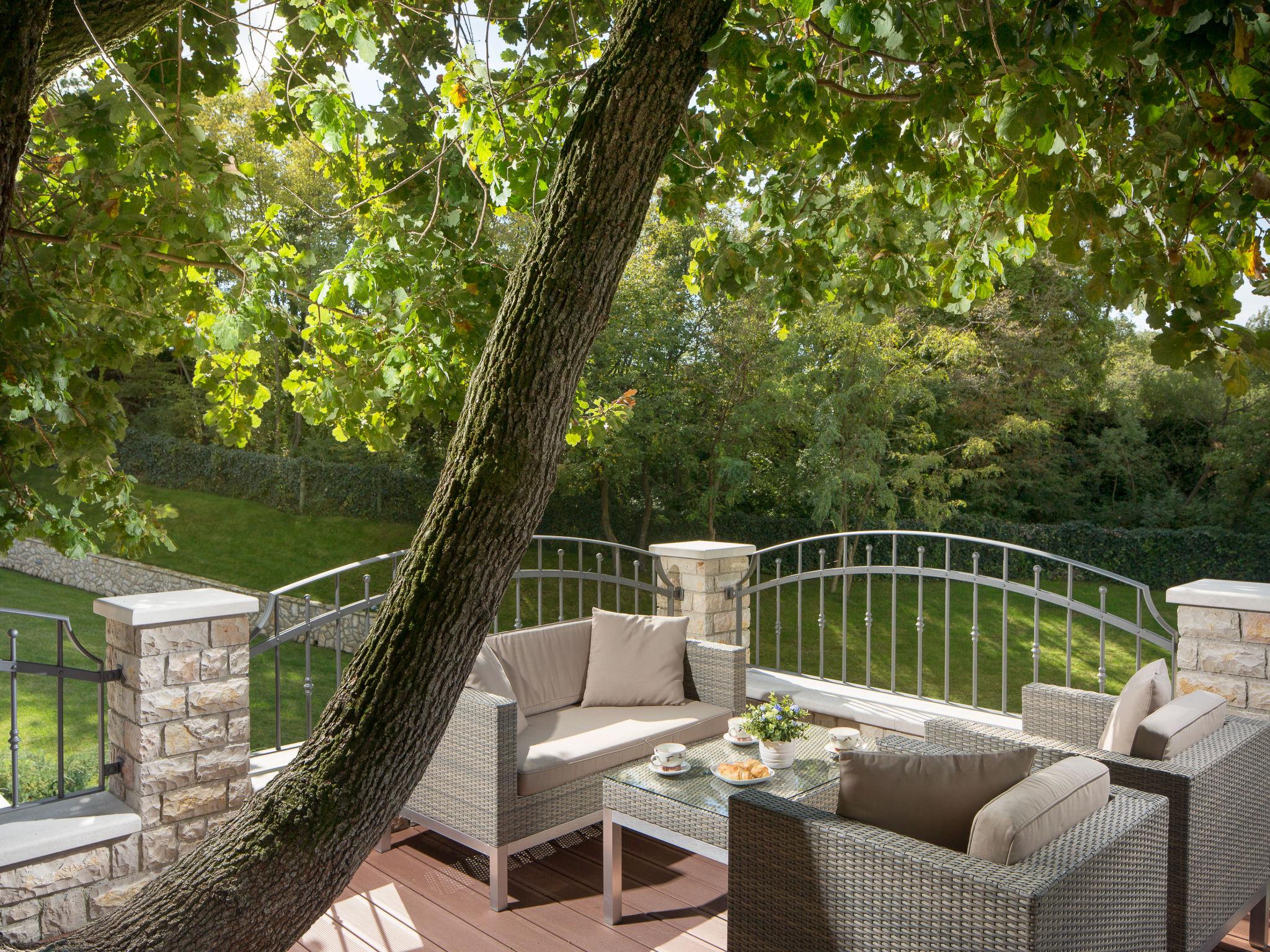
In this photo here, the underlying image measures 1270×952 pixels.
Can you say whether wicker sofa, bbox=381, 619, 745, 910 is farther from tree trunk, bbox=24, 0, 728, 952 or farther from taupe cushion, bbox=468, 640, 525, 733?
tree trunk, bbox=24, 0, 728, 952

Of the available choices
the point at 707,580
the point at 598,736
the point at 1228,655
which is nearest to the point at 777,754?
the point at 598,736

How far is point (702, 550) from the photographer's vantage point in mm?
4902

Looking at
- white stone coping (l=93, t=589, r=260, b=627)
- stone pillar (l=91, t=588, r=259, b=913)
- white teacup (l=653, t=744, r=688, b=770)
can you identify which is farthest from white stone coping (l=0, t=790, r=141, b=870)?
white teacup (l=653, t=744, r=688, b=770)

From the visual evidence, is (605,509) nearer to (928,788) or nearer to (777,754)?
(777,754)

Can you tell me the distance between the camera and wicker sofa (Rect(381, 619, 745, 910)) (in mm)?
3273

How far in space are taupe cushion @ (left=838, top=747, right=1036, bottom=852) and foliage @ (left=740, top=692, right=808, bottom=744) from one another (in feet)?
3.53

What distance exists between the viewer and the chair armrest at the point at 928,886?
1.92 meters

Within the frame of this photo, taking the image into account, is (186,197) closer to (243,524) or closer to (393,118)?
(393,118)

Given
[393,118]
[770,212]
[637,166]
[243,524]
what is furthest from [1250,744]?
[243,524]

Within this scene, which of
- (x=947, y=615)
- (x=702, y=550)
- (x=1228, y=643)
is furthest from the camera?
(x=702, y=550)

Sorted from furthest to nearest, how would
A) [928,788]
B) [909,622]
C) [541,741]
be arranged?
1. [909,622]
2. [541,741]
3. [928,788]

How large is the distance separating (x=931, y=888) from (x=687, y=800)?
3.75ft

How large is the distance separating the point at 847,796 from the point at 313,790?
58.7 inches

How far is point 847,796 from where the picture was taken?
229cm
